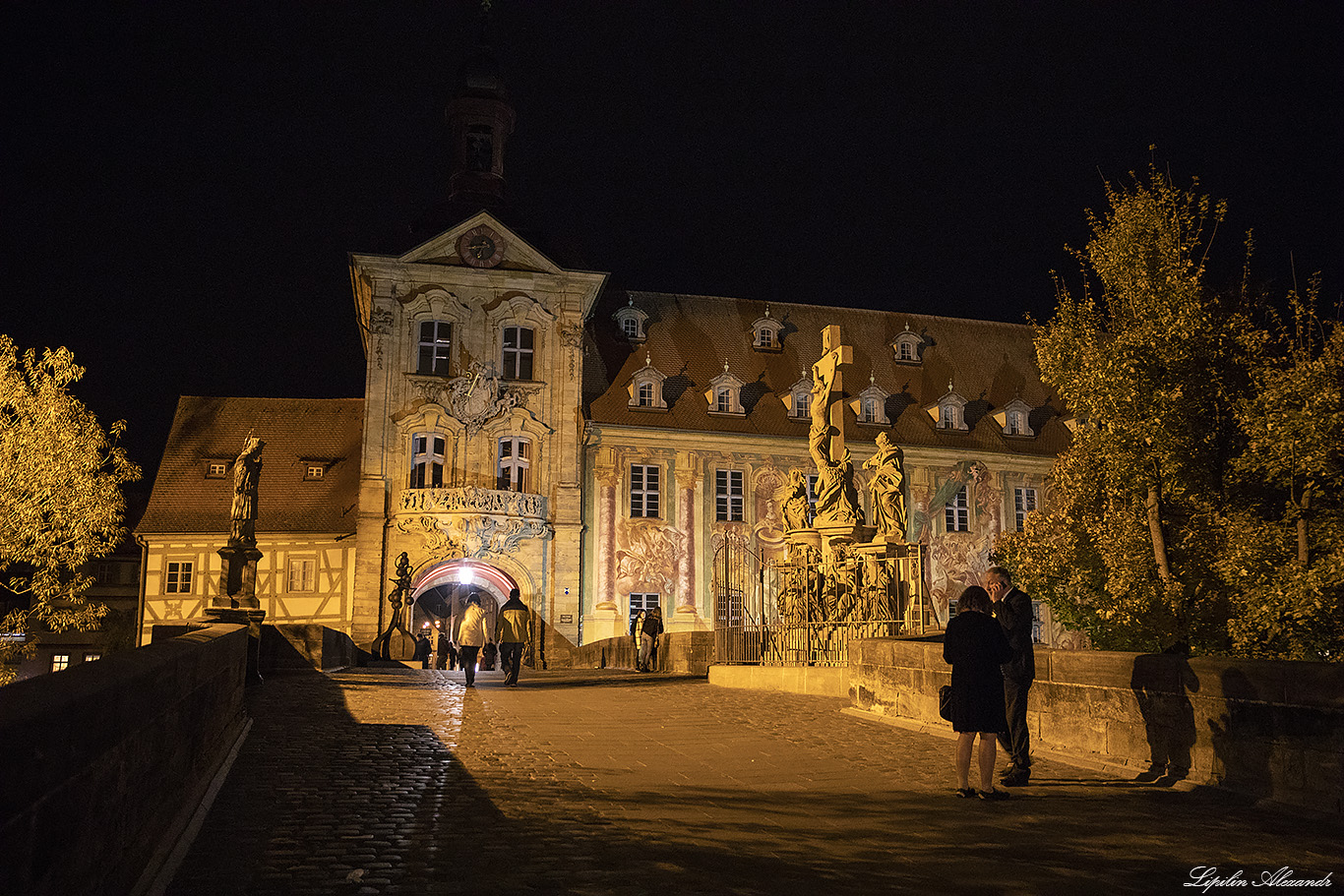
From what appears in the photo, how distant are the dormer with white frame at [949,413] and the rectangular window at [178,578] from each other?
85.1 ft

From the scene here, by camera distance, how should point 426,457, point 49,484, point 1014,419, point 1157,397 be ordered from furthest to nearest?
point 1014,419 → point 426,457 → point 49,484 → point 1157,397

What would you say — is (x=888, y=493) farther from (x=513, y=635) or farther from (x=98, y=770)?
(x=98, y=770)

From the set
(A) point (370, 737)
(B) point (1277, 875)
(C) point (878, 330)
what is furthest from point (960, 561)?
(B) point (1277, 875)

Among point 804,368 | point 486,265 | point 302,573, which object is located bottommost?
point 302,573

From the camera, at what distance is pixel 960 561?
4012 centimetres

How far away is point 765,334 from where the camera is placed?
43.3m

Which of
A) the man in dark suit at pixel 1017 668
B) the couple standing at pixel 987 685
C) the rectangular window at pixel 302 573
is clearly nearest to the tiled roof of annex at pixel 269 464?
the rectangular window at pixel 302 573

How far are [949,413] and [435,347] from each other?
1839cm

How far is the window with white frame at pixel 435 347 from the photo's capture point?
120ft

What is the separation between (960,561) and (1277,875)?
35335 millimetres

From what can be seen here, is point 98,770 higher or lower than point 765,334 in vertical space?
lower

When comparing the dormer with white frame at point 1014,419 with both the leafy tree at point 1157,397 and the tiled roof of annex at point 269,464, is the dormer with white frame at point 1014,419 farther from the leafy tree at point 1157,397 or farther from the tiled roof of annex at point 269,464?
the leafy tree at point 1157,397

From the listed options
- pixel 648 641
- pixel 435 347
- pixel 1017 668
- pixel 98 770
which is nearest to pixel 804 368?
pixel 435 347

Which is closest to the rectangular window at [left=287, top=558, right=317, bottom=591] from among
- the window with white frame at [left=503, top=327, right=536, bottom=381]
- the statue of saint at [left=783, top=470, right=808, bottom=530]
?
the window with white frame at [left=503, top=327, right=536, bottom=381]
